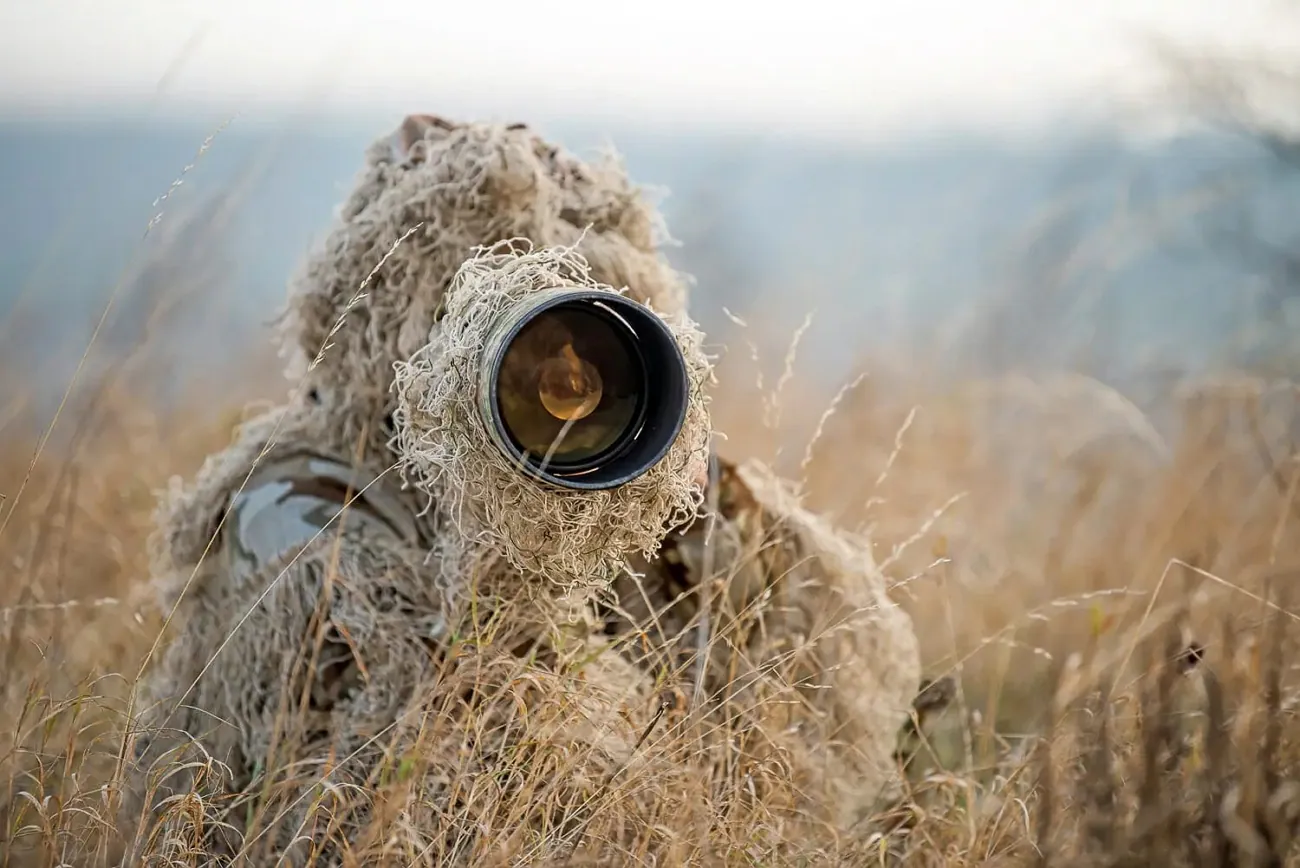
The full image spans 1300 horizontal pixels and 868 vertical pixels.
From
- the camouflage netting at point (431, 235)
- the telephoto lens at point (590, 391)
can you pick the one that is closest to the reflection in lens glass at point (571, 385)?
the telephoto lens at point (590, 391)

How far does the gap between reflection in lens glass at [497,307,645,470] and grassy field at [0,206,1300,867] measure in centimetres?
26

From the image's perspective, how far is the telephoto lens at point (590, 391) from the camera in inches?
39.5

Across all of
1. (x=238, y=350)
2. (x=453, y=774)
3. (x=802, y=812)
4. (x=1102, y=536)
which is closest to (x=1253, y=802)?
(x=802, y=812)

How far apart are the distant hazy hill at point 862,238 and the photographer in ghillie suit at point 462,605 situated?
1.51 feet

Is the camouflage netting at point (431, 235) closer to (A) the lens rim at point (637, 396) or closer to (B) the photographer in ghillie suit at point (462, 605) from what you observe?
(B) the photographer in ghillie suit at point (462, 605)

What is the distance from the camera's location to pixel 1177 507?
2.16 meters

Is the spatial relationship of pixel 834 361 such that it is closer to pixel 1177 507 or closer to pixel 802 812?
pixel 1177 507

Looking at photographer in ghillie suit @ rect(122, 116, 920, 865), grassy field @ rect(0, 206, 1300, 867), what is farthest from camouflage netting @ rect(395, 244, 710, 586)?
grassy field @ rect(0, 206, 1300, 867)

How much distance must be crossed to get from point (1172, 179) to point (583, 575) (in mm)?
2187

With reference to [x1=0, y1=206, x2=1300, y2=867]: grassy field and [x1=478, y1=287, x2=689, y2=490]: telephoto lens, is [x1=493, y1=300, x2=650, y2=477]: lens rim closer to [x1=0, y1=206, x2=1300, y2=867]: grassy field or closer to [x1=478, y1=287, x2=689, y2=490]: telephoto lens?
[x1=478, y1=287, x2=689, y2=490]: telephoto lens

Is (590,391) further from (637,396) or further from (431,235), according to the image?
(431,235)

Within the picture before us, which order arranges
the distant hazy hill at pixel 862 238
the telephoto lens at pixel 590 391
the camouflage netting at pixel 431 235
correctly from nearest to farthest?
the telephoto lens at pixel 590 391, the camouflage netting at pixel 431 235, the distant hazy hill at pixel 862 238

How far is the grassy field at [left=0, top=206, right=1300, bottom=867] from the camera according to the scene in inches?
41.9

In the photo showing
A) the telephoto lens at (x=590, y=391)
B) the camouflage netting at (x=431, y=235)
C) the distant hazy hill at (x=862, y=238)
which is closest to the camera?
the telephoto lens at (x=590, y=391)
